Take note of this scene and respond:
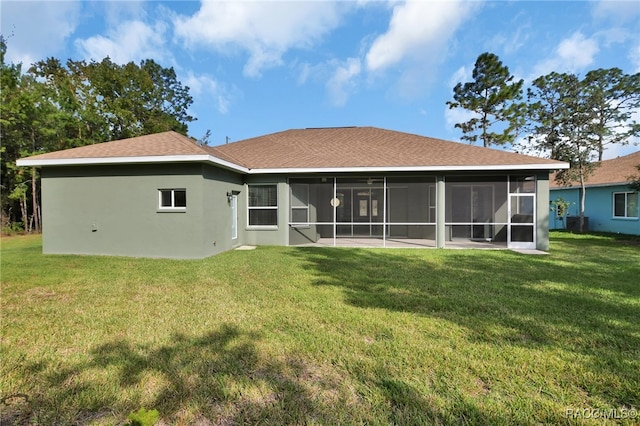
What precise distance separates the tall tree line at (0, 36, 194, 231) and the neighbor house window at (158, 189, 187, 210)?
571 inches

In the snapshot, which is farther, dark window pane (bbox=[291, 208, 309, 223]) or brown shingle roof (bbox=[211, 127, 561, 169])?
dark window pane (bbox=[291, 208, 309, 223])

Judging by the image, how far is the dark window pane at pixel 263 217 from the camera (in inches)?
457

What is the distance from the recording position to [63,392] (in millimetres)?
2590

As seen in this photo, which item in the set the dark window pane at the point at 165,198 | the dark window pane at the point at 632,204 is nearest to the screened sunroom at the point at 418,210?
the dark window pane at the point at 165,198

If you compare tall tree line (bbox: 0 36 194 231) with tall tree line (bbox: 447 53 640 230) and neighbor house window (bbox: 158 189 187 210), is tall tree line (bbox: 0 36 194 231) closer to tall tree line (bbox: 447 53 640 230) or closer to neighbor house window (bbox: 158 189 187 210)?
neighbor house window (bbox: 158 189 187 210)

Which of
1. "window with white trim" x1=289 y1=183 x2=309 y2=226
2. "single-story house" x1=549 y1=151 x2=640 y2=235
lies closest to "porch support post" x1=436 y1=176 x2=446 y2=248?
"window with white trim" x1=289 y1=183 x2=309 y2=226


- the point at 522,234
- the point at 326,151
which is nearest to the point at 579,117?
the point at 522,234

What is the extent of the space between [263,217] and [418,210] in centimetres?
662

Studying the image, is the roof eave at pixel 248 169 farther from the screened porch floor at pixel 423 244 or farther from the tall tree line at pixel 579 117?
the tall tree line at pixel 579 117

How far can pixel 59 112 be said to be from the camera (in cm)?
2002

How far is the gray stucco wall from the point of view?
8.88m

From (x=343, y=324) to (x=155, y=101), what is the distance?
30.1m

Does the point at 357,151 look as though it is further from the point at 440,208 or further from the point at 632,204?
the point at 632,204

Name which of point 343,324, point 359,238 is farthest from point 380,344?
point 359,238
